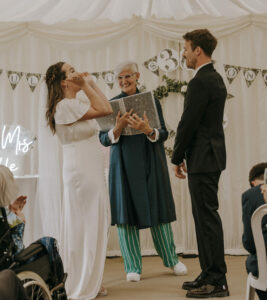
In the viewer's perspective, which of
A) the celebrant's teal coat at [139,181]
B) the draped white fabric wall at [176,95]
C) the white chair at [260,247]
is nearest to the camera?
the white chair at [260,247]

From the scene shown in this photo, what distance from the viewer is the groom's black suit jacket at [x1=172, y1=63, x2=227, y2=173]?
3375 mm

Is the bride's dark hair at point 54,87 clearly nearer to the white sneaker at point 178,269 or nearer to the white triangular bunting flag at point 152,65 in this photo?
the white sneaker at point 178,269

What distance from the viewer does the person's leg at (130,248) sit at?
4.12 metres

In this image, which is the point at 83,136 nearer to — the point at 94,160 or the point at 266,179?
the point at 94,160

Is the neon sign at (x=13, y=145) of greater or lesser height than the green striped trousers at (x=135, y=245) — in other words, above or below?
above

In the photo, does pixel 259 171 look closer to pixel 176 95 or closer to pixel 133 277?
pixel 133 277

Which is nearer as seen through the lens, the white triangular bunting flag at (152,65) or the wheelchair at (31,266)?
the wheelchair at (31,266)

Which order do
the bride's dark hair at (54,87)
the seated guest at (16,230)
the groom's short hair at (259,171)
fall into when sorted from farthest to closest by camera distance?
the bride's dark hair at (54,87) → the groom's short hair at (259,171) → the seated guest at (16,230)

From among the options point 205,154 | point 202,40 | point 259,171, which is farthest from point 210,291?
point 202,40

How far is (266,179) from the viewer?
2.11 m

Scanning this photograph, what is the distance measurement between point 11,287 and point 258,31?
14.7 feet

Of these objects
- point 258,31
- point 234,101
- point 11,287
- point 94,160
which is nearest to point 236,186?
point 234,101

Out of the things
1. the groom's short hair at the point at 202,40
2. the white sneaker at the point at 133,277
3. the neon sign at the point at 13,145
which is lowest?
the white sneaker at the point at 133,277

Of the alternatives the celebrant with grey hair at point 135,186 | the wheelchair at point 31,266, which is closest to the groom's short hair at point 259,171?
the wheelchair at point 31,266
